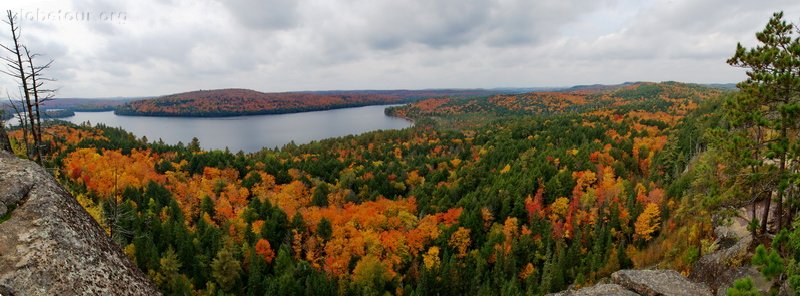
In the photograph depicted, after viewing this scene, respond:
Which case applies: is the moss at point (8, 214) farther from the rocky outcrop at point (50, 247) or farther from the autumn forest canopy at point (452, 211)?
the autumn forest canopy at point (452, 211)

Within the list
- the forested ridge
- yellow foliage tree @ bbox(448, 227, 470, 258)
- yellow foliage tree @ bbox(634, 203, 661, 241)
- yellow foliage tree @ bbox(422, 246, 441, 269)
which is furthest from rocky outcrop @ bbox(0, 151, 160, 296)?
yellow foliage tree @ bbox(634, 203, 661, 241)

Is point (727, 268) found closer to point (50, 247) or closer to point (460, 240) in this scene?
point (50, 247)

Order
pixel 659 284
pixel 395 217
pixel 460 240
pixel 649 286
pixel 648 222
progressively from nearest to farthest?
pixel 659 284, pixel 649 286, pixel 648 222, pixel 460 240, pixel 395 217

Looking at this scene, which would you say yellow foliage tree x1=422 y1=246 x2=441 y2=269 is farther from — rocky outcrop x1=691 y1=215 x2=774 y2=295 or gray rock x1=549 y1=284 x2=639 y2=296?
rocky outcrop x1=691 y1=215 x2=774 y2=295

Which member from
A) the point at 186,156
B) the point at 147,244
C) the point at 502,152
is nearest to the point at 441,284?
the point at 147,244

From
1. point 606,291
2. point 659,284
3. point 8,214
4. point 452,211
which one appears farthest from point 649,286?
point 452,211

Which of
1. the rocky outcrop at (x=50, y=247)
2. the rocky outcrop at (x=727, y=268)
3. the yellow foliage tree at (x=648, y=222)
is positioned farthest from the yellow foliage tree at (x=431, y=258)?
the rocky outcrop at (x=50, y=247)

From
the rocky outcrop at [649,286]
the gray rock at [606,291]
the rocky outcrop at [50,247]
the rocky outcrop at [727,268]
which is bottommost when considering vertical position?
the gray rock at [606,291]
